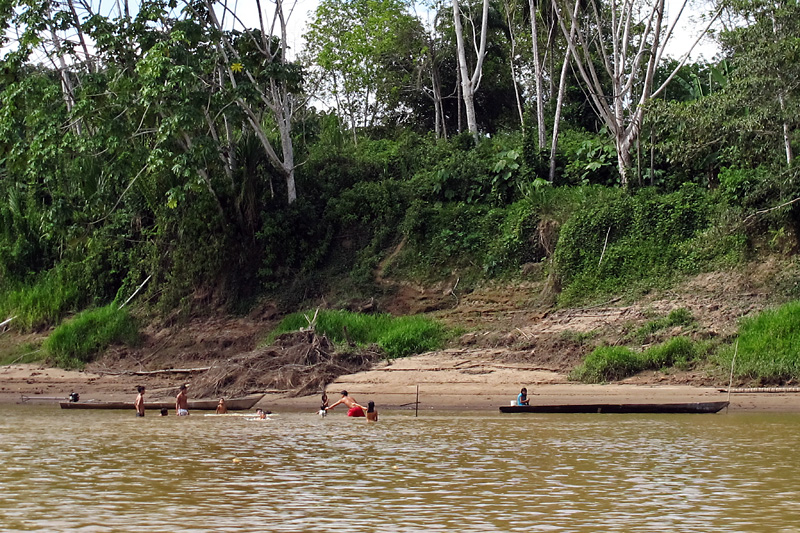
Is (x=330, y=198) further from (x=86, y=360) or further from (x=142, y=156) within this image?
(x=86, y=360)

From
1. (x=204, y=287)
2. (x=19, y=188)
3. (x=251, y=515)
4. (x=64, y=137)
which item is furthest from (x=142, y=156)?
(x=251, y=515)

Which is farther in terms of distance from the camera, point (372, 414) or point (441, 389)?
point (441, 389)

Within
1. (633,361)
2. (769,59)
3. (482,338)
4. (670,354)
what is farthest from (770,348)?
(482,338)

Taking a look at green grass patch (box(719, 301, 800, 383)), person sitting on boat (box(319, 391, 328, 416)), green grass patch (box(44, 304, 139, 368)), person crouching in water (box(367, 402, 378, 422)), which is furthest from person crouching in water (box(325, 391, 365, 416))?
green grass patch (box(44, 304, 139, 368))

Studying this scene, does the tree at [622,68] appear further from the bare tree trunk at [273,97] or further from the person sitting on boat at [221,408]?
the person sitting on boat at [221,408]

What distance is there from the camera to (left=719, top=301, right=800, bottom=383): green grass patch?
16.4 metres

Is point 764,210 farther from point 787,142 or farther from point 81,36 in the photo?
point 81,36

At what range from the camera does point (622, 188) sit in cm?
2352

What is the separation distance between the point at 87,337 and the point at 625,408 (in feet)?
46.6

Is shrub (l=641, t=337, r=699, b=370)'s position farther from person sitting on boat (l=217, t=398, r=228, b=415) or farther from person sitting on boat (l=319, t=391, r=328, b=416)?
person sitting on boat (l=217, t=398, r=228, b=415)

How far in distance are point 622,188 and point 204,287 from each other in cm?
1127

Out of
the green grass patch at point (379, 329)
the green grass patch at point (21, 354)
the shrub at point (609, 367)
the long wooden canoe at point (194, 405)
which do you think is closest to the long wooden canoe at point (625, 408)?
the shrub at point (609, 367)

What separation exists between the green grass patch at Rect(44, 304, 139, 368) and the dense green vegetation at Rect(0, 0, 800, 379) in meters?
0.06

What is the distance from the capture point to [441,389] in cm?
1805
